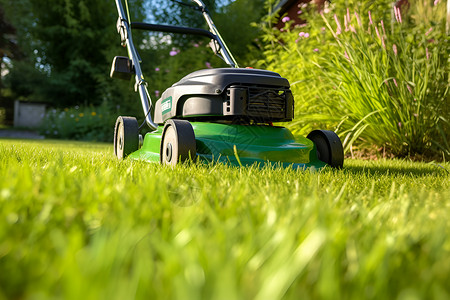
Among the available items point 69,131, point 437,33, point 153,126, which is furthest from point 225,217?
point 69,131

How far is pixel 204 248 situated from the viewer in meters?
0.65

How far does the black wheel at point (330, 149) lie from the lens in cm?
260

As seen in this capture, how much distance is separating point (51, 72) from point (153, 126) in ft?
36.5

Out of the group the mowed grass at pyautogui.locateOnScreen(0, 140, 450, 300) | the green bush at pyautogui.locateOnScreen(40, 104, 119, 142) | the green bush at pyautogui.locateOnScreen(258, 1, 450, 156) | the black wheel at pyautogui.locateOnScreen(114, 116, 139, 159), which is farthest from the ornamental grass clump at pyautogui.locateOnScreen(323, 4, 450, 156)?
the green bush at pyautogui.locateOnScreen(40, 104, 119, 142)

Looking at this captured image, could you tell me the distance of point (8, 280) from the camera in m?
0.59

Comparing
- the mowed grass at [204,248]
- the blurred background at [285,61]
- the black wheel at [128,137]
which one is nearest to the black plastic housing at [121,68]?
the black wheel at [128,137]

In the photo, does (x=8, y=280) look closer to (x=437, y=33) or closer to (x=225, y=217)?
(x=225, y=217)

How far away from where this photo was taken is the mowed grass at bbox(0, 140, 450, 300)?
52 cm

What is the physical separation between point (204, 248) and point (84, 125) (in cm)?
952

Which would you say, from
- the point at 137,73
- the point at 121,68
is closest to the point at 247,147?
the point at 137,73

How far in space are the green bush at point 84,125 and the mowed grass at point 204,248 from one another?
27.9 feet

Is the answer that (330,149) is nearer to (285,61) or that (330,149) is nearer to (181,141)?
(181,141)

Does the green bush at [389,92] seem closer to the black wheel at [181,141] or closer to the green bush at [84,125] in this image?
the black wheel at [181,141]

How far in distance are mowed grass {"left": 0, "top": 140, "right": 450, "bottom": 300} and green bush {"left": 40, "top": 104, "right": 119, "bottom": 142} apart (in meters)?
8.49
